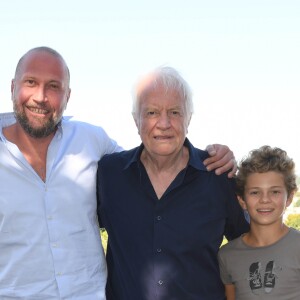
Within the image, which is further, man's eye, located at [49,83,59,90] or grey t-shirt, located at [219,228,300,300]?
man's eye, located at [49,83,59,90]

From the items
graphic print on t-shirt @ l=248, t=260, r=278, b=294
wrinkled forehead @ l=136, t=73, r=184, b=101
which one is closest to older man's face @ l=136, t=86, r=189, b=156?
wrinkled forehead @ l=136, t=73, r=184, b=101

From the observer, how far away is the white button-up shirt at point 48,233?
117 inches

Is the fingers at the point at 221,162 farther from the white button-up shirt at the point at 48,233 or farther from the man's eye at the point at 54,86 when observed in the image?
the man's eye at the point at 54,86

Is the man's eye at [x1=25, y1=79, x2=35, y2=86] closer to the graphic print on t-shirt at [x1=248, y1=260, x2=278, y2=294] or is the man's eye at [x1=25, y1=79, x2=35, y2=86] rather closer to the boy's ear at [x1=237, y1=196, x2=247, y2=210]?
the boy's ear at [x1=237, y1=196, x2=247, y2=210]

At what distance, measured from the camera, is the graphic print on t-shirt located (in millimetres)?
3143

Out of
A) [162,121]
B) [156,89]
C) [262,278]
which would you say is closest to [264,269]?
[262,278]

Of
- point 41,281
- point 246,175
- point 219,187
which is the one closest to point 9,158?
point 41,281

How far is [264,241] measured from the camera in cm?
331

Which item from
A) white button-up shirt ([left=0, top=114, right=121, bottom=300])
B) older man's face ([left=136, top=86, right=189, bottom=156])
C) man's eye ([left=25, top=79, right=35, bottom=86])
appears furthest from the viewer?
man's eye ([left=25, top=79, right=35, bottom=86])

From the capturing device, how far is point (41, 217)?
9.81 ft

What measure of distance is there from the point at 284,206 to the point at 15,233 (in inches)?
68.3

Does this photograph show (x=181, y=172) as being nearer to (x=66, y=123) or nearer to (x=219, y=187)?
(x=219, y=187)

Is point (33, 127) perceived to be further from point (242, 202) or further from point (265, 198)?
point (265, 198)

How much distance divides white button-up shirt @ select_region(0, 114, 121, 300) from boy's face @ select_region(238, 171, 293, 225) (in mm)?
1010
